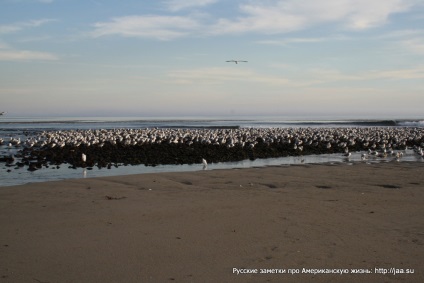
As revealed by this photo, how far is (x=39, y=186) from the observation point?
1044cm

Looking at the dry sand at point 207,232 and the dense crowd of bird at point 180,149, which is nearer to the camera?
the dry sand at point 207,232

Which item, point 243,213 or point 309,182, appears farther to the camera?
point 309,182

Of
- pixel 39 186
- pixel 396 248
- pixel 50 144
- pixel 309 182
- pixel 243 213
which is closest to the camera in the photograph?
pixel 396 248

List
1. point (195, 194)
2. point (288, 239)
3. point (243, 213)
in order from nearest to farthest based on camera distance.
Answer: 1. point (288, 239)
2. point (243, 213)
3. point (195, 194)

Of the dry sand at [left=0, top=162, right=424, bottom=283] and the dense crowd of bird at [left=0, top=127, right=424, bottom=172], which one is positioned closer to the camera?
the dry sand at [left=0, top=162, right=424, bottom=283]

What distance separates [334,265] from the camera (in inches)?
201

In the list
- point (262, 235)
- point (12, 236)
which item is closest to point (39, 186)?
point (12, 236)

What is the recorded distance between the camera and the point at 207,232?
20.8 ft

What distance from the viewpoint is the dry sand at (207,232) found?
4.96 m

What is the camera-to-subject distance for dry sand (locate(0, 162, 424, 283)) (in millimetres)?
4965

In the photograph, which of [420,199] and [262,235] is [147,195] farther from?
[420,199]

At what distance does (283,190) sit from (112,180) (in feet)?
14.3

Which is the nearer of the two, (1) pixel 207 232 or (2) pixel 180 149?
(1) pixel 207 232

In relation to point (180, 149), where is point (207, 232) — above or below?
below
